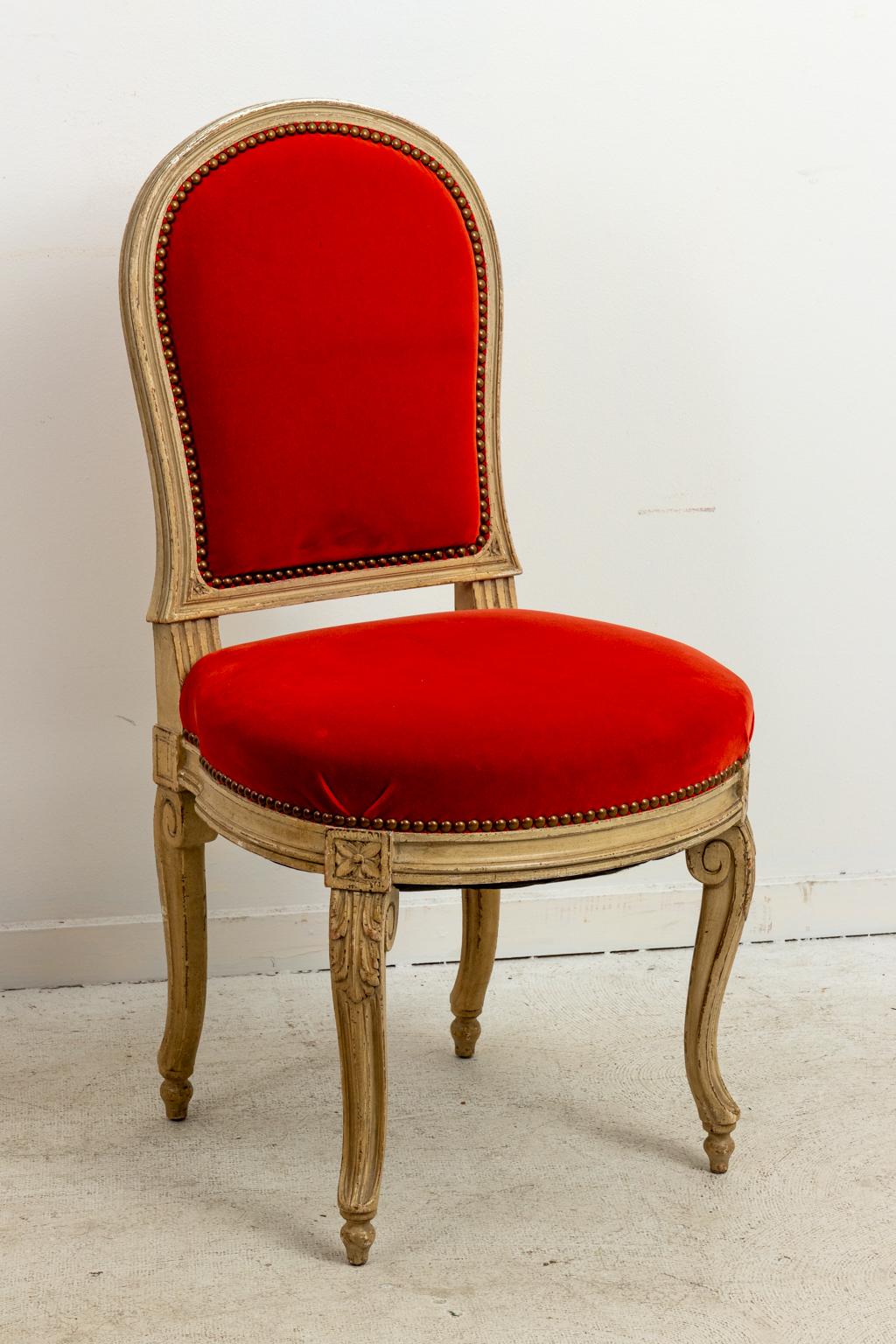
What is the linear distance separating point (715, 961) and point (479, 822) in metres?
0.39

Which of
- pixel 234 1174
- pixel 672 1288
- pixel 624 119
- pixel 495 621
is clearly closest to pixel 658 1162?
pixel 672 1288

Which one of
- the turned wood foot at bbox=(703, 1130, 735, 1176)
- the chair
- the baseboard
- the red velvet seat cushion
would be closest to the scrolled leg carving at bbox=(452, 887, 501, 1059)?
the chair

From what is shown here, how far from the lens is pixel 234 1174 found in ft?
5.04

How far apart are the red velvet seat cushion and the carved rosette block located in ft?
0.13

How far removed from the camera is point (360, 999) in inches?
50.8

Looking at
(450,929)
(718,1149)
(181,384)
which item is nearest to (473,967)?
(450,929)

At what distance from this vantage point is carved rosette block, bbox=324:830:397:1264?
4.10ft

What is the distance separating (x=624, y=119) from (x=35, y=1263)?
5.03ft

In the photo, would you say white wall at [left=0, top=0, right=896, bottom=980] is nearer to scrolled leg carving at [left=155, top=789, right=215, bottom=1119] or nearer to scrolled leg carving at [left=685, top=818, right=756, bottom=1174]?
scrolled leg carving at [left=155, top=789, right=215, bottom=1119]

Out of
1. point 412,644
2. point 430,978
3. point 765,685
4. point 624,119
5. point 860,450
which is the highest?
point 624,119

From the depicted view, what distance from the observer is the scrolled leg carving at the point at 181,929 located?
5.08 feet

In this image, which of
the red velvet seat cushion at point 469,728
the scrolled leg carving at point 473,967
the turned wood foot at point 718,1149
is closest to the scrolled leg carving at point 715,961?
the turned wood foot at point 718,1149

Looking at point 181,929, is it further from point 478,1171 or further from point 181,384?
point 181,384

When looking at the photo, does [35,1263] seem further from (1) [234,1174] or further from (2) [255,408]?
(2) [255,408]
